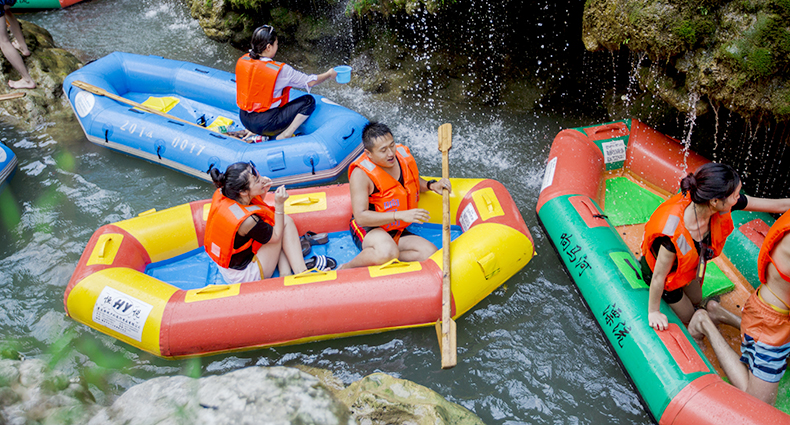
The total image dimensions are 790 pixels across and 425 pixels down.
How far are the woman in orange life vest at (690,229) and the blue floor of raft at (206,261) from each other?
1577 millimetres

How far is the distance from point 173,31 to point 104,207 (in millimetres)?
4390

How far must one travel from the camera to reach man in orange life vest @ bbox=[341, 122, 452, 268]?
3309 mm

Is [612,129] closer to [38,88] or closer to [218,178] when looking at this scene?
[218,178]

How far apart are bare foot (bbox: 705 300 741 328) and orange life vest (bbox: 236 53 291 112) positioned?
3941mm

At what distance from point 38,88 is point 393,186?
5.14 meters

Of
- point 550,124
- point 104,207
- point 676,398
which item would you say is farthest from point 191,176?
point 676,398

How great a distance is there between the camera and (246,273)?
11.3 feet

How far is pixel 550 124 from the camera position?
554 cm

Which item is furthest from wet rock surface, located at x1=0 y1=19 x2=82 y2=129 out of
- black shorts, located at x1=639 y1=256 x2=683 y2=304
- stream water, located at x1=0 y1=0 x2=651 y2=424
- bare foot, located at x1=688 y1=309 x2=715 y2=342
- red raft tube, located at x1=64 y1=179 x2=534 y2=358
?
bare foot, located at x1=688 y1=309 x2=715 y2=342

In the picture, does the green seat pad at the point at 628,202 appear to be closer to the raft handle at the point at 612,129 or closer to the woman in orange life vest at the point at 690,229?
the raft handle at the point at 612,129

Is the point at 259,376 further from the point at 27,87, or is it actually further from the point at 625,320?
the point at 27,87

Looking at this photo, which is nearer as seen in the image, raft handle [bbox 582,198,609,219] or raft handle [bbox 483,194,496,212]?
raft handle [bbox 582,198,609,219]

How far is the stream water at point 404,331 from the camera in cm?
313

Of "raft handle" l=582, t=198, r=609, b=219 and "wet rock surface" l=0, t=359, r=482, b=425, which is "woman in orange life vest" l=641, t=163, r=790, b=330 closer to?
"raft handle" l=582, t=198, r=609, b=219
